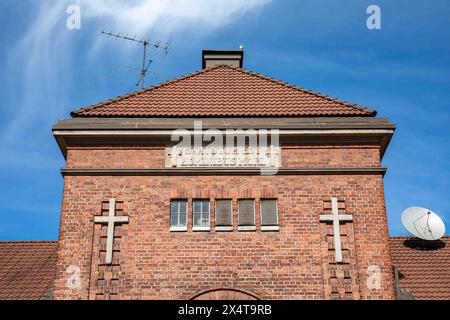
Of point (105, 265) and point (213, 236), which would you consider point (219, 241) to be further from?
point (105, 265)

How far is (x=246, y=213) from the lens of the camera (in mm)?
14477

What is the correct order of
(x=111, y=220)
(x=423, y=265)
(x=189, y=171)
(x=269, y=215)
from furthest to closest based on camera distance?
(x=423, y=265) → (x=189, y=171) → (x=269, y=215) → (x=111, y=220)

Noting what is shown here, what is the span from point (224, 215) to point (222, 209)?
0.16 meters

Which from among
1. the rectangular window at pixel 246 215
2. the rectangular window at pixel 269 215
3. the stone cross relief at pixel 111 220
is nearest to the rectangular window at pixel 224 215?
the rectangular window at pixel 246 215

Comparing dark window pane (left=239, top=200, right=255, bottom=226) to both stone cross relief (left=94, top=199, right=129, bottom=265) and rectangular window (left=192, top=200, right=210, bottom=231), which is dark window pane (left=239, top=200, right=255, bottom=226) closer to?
rectangular window (left=192, top=200, right=210, bottom=231)

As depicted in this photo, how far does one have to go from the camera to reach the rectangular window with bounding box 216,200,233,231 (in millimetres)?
14312

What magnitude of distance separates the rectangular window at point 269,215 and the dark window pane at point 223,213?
0.79 m

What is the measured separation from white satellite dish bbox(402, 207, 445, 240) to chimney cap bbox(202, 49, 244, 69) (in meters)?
7.15

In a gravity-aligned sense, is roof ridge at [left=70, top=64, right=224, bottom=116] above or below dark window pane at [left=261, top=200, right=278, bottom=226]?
above

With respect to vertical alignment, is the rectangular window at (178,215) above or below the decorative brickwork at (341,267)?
above

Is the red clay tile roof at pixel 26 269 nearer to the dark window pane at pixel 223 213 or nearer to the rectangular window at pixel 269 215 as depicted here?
the dark window pane at pixel 223 213

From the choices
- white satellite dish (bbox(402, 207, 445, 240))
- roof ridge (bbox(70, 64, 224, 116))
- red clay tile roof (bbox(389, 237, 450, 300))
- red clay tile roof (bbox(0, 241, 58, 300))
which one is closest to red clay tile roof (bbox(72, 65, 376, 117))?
roof ridge (bbox(70, 64, 224, 116))

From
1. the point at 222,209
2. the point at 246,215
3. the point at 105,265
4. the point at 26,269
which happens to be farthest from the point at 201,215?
the point at 26,269

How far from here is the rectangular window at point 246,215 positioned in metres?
14.3
